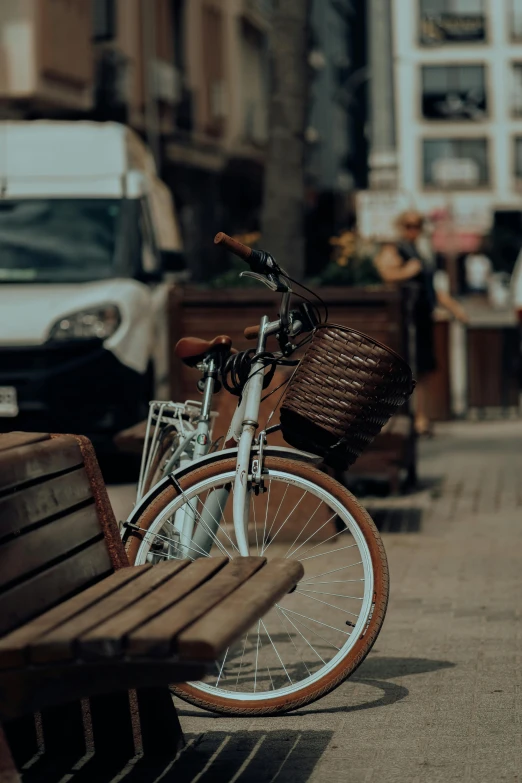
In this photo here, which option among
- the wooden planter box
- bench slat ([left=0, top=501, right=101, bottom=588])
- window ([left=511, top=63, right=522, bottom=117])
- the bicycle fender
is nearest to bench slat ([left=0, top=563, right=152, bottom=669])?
bench slat ([left=0, top=501, right=101, bottom=588])

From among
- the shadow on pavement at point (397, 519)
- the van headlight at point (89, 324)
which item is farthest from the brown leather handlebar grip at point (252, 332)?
the van headlight at point (89, 324)

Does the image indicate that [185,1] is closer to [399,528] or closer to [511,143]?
[399,528]

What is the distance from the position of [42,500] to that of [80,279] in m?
8.11

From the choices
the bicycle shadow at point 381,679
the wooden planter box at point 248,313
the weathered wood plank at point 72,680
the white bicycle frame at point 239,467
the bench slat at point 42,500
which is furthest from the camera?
the wooden planter box at point 248,313

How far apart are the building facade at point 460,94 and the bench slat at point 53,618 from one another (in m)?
75.0

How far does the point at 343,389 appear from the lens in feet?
15.9

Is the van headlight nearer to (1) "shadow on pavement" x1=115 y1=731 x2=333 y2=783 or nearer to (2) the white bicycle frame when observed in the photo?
(2) the white bicycle frame

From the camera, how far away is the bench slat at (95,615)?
11.3 feet

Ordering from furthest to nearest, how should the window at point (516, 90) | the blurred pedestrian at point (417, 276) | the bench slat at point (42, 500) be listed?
the window at point (516, 90), the blurred pedestrian at point (417, 276), the bench slat at point (42, 500)

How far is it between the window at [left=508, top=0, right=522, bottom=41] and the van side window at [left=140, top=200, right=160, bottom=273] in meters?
68.3

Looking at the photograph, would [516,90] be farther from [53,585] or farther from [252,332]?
[53,585]

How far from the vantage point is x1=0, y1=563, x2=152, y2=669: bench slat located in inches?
137

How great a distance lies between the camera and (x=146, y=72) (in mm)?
Result: 33125

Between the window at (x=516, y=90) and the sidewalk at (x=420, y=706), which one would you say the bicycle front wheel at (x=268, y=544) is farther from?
the window at (x=516, y=90)
